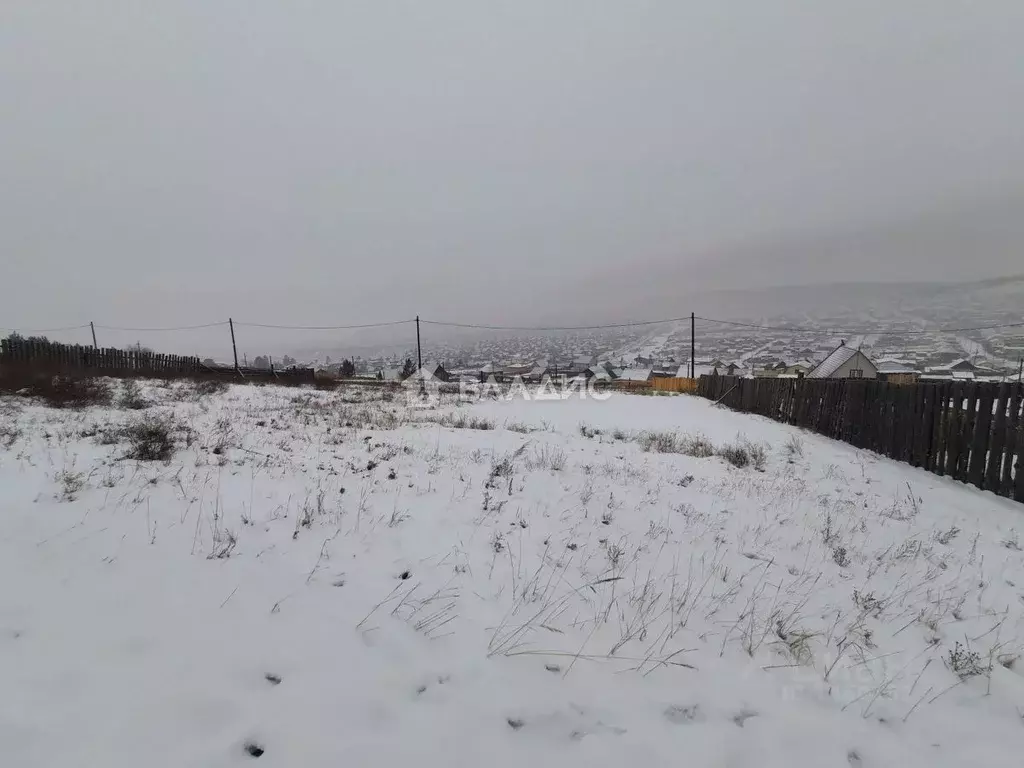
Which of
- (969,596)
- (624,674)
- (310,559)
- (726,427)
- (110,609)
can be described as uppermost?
(110,609)

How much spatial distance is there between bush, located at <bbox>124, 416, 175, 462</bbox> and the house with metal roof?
41649mm

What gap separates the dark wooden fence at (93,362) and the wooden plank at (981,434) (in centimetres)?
1900

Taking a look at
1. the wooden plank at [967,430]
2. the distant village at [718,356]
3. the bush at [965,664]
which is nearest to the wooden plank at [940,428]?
the wooden plank at [967,430]

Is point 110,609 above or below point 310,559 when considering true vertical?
above

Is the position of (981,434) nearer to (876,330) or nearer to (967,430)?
(967,430)

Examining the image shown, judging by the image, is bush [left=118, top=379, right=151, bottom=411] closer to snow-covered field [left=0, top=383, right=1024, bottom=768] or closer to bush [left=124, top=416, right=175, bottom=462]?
bush [left=124, top=416, right=175, bottom=462]

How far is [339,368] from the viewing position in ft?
115

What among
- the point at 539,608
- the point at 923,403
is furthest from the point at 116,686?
the point at 923,403

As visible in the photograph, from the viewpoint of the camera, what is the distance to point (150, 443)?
4957 millimetres

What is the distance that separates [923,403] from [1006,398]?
1.53 meters

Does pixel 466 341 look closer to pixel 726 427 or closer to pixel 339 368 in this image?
pixel 339 368

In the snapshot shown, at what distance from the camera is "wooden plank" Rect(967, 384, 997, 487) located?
5.97 meters

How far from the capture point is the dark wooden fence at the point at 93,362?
41.2 ft

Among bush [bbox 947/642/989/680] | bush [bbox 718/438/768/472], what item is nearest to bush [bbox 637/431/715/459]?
bush [bbox 718/438/768/472]
